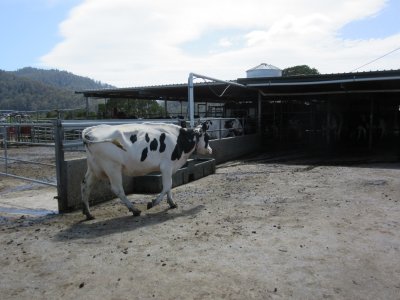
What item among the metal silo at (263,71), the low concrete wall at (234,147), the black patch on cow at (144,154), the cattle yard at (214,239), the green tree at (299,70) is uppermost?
the green tree at (299,70)

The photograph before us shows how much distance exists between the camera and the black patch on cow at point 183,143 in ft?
24.6

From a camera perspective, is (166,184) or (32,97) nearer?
(166,184)

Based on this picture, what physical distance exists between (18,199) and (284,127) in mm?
17526

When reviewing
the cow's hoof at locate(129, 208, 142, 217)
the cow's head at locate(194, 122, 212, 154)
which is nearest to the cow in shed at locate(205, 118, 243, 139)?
the cow's head at locate(194, 122, 212, 154)

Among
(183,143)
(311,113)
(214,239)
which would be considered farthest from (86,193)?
(311,113)

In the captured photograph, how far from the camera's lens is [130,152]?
6.69 m

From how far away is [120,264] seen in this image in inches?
177

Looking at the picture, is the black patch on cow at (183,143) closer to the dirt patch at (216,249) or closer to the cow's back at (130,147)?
the cow's back at (130,147)

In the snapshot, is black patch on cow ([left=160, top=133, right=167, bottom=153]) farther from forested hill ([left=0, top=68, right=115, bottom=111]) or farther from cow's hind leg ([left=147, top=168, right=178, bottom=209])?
forested hill ([left=0, top=68, right=115, bottom=111])

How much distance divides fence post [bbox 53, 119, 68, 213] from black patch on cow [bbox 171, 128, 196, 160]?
6.23 ft

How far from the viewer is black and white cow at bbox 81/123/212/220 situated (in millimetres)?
6465

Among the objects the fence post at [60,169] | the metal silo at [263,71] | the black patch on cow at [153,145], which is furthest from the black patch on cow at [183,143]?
the metal silo at [263,71]

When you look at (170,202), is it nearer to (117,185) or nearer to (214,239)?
(117,185)

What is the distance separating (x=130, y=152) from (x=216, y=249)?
246 cm
